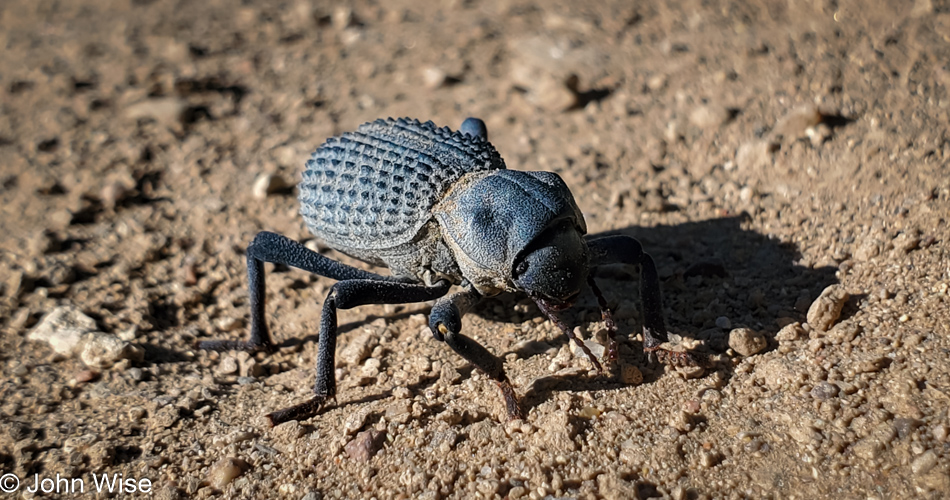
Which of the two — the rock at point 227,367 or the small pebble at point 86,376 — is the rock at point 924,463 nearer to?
the rock at point 227,367

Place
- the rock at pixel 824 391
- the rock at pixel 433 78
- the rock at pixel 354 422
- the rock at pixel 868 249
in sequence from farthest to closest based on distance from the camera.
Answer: the rock at pixel 433 78 < the rock at pixel 868 249 < the rock at pixel 354 422 < the rock at pixel 824 391

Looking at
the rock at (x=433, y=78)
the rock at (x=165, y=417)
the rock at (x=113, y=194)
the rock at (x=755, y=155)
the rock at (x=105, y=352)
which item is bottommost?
the rock at (x=165, y=417)

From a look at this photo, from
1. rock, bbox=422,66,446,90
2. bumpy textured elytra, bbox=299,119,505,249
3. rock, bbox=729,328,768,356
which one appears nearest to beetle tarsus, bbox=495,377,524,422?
bumpy textured elytra, bbox=299,119,505,249

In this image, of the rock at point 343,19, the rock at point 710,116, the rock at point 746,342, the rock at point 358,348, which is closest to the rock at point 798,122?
the rock at point 710,116

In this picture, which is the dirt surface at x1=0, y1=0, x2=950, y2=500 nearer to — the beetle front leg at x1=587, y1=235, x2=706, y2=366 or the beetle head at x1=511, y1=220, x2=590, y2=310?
the beetle front leg at x1=587, y1=235, x2=706, y2=366

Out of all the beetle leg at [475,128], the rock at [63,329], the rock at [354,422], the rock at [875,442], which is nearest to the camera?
the rock at [875,442]

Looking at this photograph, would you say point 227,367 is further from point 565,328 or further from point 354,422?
point 565,328
